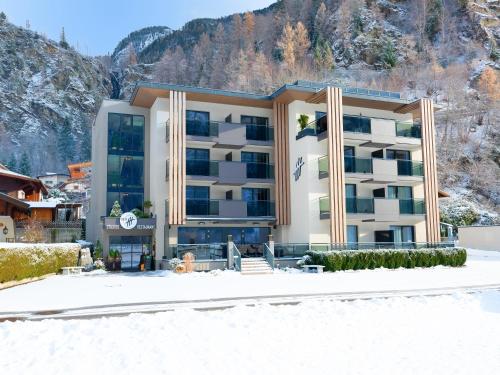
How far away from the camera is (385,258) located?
29125mm

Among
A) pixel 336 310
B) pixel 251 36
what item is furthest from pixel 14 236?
pixel 251 36

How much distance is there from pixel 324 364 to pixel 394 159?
87.5ft

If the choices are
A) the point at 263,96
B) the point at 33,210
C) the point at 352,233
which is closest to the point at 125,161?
the point at 263,96

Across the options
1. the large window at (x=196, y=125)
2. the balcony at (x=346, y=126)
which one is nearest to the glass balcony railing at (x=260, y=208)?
the balcony at (x=346, y=126)

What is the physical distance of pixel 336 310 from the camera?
48.4 ft

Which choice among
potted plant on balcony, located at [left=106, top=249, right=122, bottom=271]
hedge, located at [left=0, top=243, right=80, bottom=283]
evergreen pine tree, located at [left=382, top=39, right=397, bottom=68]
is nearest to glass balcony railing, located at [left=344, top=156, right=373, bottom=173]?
potted plant on balcony, located at [left=106, top=249, right=122, bottom=271]

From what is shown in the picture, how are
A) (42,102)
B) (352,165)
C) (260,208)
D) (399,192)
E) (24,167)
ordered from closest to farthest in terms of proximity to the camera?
(352,165) → (260,208) → (399,192) → (24,167) → (42,102)

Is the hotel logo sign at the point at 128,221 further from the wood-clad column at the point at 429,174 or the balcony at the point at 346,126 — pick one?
the wood-clad column at the point at 429,174

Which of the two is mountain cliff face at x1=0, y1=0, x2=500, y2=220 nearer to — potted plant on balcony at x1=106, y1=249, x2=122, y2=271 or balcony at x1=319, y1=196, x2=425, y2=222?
balcony at x1=319, y1=196, x2=425, y2=222

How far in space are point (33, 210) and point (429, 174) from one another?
118 ft

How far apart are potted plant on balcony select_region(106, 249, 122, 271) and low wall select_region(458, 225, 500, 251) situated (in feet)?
105

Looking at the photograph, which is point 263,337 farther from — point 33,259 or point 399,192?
point 399,192

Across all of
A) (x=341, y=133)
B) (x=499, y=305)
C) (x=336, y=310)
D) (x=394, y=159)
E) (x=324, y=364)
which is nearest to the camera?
(x=324, y=364)

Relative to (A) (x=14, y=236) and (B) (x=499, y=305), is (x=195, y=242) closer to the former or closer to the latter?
(A) (x=14, y=236)
